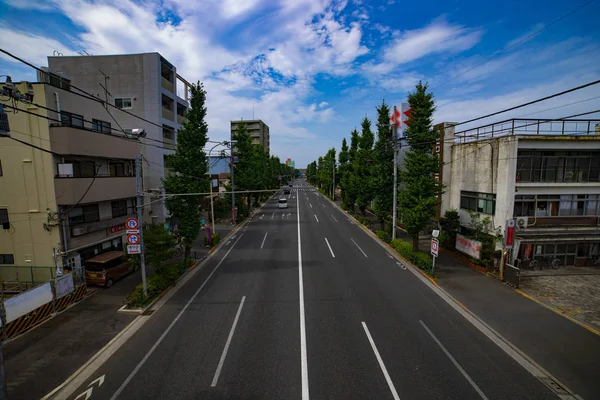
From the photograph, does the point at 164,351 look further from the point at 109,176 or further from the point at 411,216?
the point at 411,216

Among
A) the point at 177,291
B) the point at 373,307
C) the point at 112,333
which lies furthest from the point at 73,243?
the point at 373,307

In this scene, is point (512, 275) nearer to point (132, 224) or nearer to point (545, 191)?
point (545, 191)

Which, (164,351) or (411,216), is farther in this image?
(411,216)

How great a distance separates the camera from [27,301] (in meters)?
12.2

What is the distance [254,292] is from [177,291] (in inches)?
182

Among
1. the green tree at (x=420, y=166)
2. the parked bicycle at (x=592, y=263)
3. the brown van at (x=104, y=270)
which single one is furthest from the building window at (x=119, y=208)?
the parked bicycle at (x=592, y=263)

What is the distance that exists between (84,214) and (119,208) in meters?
3.38

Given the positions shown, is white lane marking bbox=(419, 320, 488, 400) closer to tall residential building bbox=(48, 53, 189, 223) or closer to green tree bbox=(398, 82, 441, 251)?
green tree bbox=(398, 82, 441, 251)

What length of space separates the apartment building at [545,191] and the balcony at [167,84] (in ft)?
109

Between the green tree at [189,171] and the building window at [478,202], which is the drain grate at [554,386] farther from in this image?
the green tree at [189,171]

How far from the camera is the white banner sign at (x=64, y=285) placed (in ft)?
45.2

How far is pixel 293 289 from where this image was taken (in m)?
15.8

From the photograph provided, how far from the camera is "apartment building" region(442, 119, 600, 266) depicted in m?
18.0

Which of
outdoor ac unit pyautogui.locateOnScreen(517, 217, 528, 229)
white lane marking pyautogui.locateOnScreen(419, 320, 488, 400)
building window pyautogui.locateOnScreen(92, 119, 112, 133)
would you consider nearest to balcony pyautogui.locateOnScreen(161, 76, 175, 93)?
building window pyautogui.locateOnScreen(92, 119, 112, 133)
